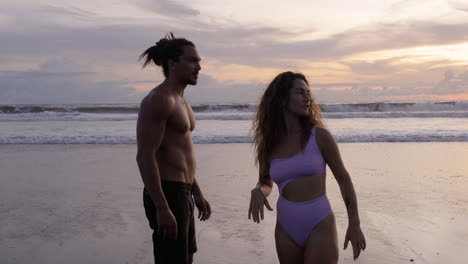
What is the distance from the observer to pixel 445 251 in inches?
188

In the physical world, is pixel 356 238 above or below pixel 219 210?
above

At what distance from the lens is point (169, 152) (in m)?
3.16

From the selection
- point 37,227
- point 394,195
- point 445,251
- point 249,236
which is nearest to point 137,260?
point 249,236

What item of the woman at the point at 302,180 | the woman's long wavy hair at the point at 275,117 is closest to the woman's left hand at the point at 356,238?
the woman at the point at 302,180

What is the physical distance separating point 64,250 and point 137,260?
868 millimetres

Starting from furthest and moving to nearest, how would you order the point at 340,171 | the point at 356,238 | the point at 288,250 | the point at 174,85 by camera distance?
the point at 174,85 < the point at 288,250 < the point at 340,171 < the point at 356,238

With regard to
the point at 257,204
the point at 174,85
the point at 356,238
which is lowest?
the point at 356,238

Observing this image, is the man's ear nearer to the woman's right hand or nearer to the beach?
the woman's right hand

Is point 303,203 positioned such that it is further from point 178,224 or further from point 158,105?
point 158,105

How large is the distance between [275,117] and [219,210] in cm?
375

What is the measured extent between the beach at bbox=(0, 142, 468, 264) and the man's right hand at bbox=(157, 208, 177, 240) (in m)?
1.80

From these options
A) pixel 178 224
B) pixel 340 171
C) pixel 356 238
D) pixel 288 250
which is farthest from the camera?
pixel 178 224

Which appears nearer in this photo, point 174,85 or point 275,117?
point 275,117

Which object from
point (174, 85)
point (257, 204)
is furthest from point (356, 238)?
point (174, 85)
